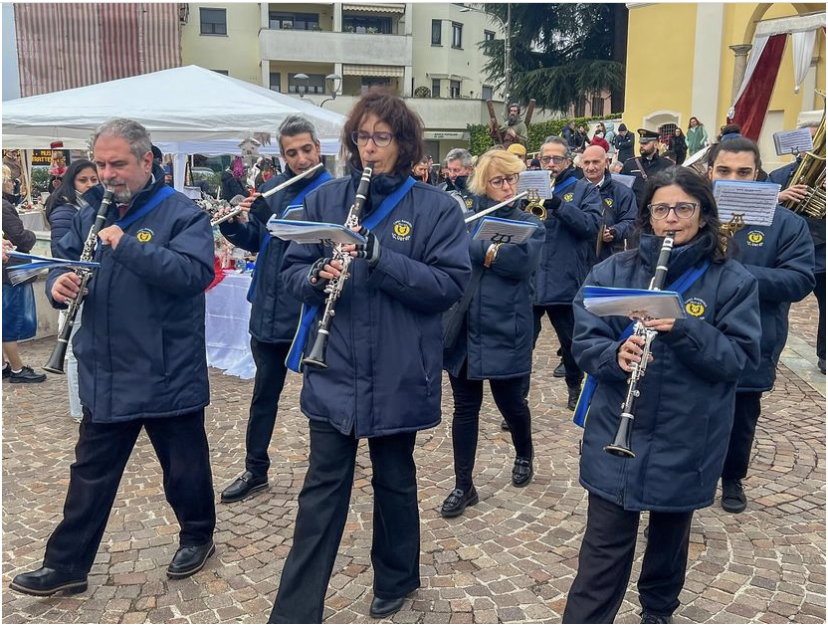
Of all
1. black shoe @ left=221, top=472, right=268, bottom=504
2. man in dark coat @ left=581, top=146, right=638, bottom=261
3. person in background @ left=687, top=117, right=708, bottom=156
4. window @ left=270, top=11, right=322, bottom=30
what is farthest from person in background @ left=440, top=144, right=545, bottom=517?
window @ left=270, top=11, right=322, bottom=30

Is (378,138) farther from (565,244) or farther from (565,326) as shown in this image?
(565,326)

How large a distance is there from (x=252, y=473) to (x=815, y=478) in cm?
378

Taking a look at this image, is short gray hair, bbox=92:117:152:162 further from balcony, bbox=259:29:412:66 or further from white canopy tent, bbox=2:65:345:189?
balcony, bbox=259:29:412:66

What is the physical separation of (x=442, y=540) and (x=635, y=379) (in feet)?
6.19

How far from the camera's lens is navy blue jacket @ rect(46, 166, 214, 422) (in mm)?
3328

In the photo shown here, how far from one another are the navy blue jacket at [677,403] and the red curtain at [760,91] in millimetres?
17201

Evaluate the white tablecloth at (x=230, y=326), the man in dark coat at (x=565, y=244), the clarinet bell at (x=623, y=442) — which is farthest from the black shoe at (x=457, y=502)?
the white tablecloth at (x=230, y=326)

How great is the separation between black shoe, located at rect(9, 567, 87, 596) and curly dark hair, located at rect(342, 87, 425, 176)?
2414mm

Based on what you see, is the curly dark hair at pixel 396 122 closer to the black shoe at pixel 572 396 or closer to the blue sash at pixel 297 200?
the blue sash at pixel 297 200

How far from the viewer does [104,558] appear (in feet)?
12.7

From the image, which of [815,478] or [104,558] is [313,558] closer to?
[104,558]

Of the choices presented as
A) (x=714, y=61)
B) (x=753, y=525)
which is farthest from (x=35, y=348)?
(x=714, y=61)

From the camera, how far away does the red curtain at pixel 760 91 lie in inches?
703

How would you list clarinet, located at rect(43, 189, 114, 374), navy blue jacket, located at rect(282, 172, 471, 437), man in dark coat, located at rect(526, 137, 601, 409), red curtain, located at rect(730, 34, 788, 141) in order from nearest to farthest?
A: 1. navy blue jacket, located at rect(282, 172, 471, 437)
2. clarinet, located at rect(43, 189, 114, 374)
3. man in dark coat, located at rect(526, 137, 601, 409)
4. red curtain, located at rect(730, 34, 788, 141)
